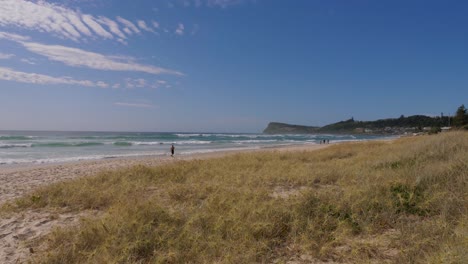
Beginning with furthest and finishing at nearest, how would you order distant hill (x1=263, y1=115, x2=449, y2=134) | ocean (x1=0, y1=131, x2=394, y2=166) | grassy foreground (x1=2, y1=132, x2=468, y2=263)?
distant hill (x1=263, y1=115, x2=449, y2=134) < ocean (x1=0, y1=131, x2=394, y2=166) < grassy foreground (x1=2, y1=132, x2=468, y2=263)

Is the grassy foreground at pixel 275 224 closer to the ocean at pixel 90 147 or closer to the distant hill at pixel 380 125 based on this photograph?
the ocean at pixel 90 147

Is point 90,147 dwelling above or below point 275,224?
below

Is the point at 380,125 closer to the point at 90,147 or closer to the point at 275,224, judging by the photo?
the point at 90,147

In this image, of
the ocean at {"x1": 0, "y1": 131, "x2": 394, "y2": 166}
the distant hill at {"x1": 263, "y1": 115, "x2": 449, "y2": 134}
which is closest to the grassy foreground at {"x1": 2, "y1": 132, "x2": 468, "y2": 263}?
the ocean at {"x1": 0, "y1": 131, "x2": 394, "y2": 166}

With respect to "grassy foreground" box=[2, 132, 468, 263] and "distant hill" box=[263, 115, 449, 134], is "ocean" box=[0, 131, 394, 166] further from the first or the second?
"distant hill" box=[263, 115, 449, 134]

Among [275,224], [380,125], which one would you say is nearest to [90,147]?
[275,224]

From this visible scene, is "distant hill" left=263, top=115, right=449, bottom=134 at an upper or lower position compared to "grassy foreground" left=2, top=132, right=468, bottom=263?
upper

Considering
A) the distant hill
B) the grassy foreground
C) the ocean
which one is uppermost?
the distant hill

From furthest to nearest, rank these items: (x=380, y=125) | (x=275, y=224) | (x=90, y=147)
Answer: (x=380, y=125) < (x=90, y=147) < (x=275, y=224)

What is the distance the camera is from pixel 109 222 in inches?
189

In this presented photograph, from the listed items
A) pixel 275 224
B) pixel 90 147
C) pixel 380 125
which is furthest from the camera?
pixel 380 125

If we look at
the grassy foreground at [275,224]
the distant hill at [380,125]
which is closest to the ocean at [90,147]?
the grassy foreground at [275,224]

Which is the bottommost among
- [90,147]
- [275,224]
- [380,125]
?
[90,147]

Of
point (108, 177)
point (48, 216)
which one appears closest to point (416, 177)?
point (48, 216)
